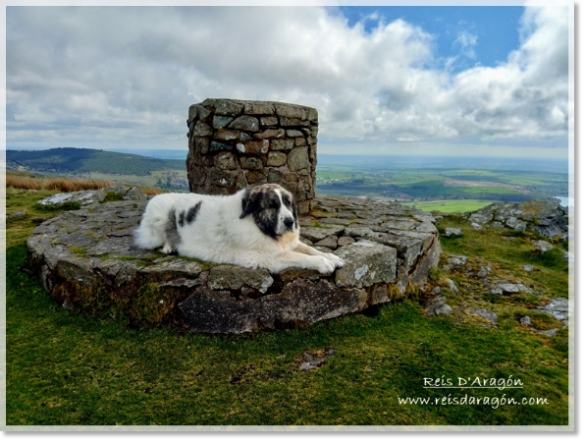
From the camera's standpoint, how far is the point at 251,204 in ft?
17.0

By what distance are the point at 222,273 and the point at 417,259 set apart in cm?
378

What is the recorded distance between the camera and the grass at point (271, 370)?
3.72 m

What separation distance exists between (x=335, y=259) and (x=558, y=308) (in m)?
4.52

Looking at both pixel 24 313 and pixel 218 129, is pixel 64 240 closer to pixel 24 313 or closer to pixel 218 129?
pixel 24 313

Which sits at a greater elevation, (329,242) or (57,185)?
(57,185)

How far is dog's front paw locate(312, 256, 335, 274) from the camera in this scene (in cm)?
511

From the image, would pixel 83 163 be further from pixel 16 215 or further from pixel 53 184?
pixel 16 215

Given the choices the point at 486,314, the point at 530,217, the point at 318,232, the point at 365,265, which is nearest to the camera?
the point at 365,265

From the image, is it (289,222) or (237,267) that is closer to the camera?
(289,222)

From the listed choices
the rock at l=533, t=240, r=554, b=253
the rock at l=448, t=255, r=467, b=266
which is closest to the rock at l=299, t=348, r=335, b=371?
the rock at l=448, t=255, r=467, b=266

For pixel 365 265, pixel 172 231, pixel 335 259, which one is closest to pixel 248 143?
pixel 172 231

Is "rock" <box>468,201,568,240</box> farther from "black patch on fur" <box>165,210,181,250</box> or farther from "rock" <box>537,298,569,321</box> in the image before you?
"black patch on fur" <box>165,210,181,250</box>

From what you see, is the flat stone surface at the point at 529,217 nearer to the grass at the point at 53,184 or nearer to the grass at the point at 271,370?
the grass at the point at 271,370

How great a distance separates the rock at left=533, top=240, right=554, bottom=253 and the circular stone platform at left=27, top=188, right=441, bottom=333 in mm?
4909
